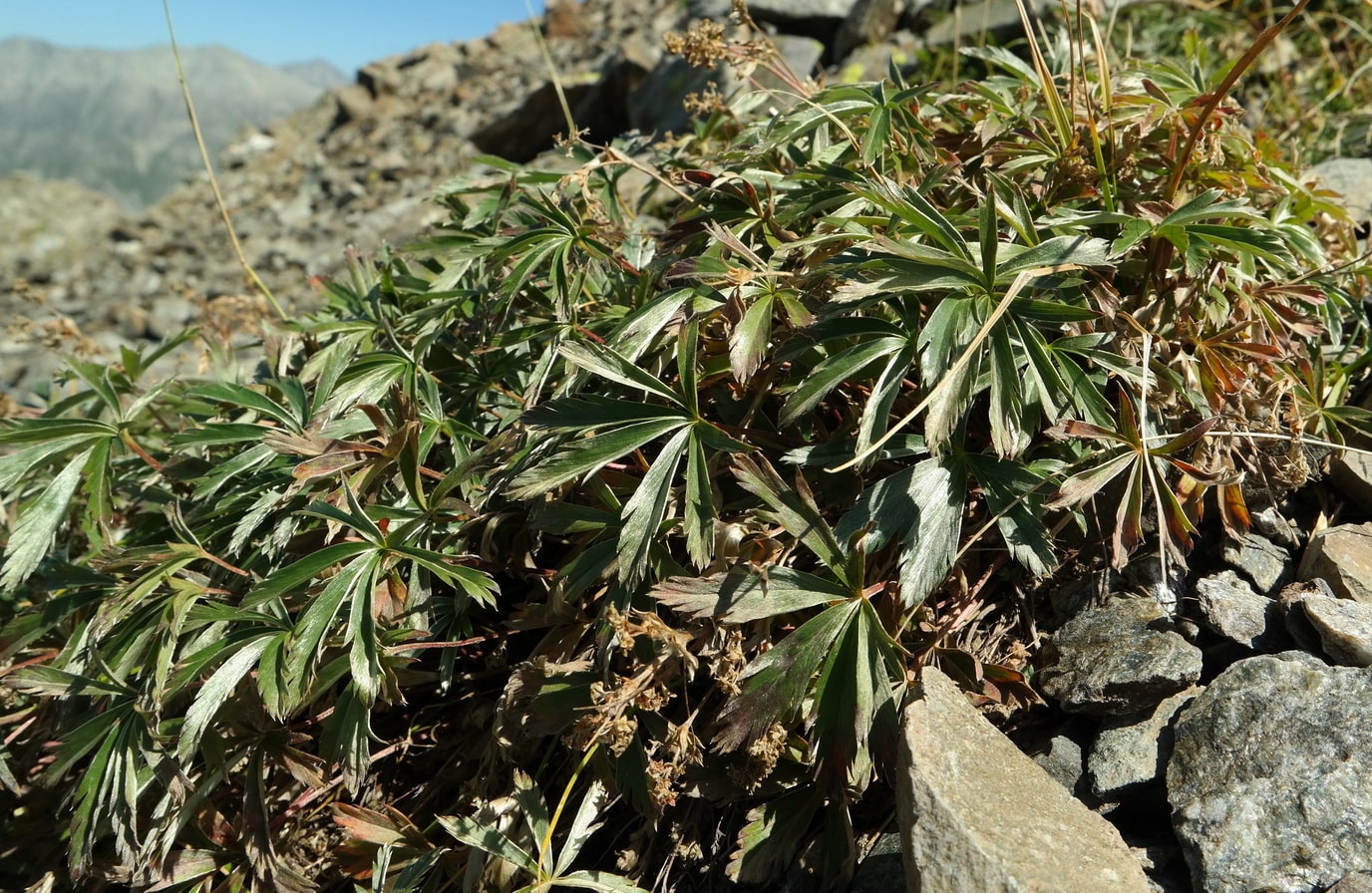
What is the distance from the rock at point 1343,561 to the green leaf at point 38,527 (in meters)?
3.04

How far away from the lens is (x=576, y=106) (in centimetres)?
810

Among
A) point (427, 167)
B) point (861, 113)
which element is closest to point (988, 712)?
point (861, 113)

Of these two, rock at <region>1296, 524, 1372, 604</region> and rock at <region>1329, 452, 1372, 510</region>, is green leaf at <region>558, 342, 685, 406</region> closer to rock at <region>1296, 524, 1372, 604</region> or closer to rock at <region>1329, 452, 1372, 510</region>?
rock at <region>1296, 524, 1372, 604</region>

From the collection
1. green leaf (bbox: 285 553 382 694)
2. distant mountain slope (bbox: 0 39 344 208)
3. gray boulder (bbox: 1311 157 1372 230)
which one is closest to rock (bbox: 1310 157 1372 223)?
gray boulder (bbox: 1311 157 1372 230)

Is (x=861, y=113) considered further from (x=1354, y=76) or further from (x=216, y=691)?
(x=1354, y=76)

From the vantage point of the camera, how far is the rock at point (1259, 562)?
206 cm

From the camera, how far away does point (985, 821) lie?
153cm

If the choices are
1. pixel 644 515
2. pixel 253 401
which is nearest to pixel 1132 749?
pixel 644 515

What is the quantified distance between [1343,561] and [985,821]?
1044 millimetres

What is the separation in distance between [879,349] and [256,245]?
423 inches

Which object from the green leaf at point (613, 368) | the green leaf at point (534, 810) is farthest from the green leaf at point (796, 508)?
the green leaf at point (534, 810)

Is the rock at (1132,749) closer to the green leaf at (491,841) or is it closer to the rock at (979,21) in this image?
the green leaf at (491,841)

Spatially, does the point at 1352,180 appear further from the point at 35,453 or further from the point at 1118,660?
the point at 35,453

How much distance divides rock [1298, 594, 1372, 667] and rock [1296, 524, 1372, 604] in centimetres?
5
